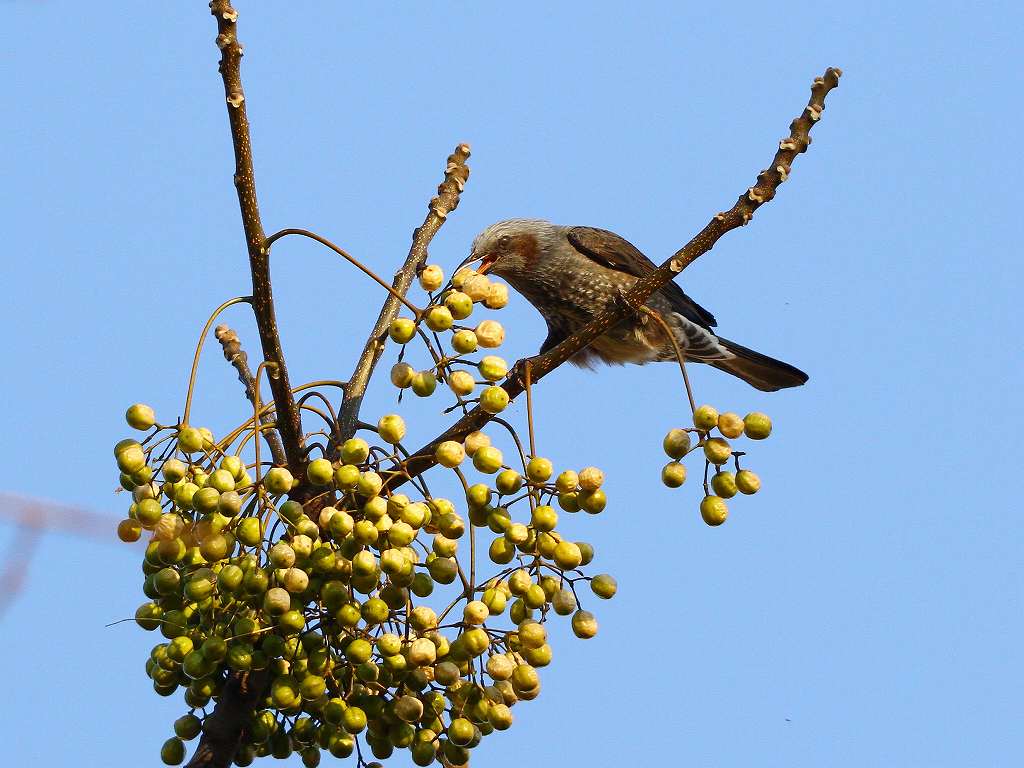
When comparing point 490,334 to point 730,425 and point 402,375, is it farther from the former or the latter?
point 730,425

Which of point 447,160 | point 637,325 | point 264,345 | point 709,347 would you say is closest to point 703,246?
point 264,345

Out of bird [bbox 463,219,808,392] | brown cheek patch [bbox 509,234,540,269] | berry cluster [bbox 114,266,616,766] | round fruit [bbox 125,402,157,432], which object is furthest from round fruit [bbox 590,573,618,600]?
brown cheek patch [bbox 509,234,540,269]

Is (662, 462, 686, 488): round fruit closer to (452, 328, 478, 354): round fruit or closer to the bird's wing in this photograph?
(452, 328, 478, 354): round fruit

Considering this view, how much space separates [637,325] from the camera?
561 cm

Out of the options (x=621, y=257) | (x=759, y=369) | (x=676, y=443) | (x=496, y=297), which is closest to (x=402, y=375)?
(x=496, y=297)

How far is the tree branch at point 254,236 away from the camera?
7.57ft

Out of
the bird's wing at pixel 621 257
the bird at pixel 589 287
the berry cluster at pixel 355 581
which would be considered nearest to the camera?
the berry cluster at pixel 355 581

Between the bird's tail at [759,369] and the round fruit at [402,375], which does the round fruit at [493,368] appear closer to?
the round fruit at [402,375]

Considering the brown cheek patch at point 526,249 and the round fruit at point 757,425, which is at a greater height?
the brown cheek patch at point 526,249

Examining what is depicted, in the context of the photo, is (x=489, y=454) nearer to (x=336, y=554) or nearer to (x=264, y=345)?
(x=336, y=554)

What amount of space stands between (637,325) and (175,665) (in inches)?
139

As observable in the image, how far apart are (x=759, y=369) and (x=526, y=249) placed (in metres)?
1.48

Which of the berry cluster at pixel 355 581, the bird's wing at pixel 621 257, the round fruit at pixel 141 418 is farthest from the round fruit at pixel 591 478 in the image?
the bird's wing at pixel 621 257

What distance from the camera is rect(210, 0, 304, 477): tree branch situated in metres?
2.31
